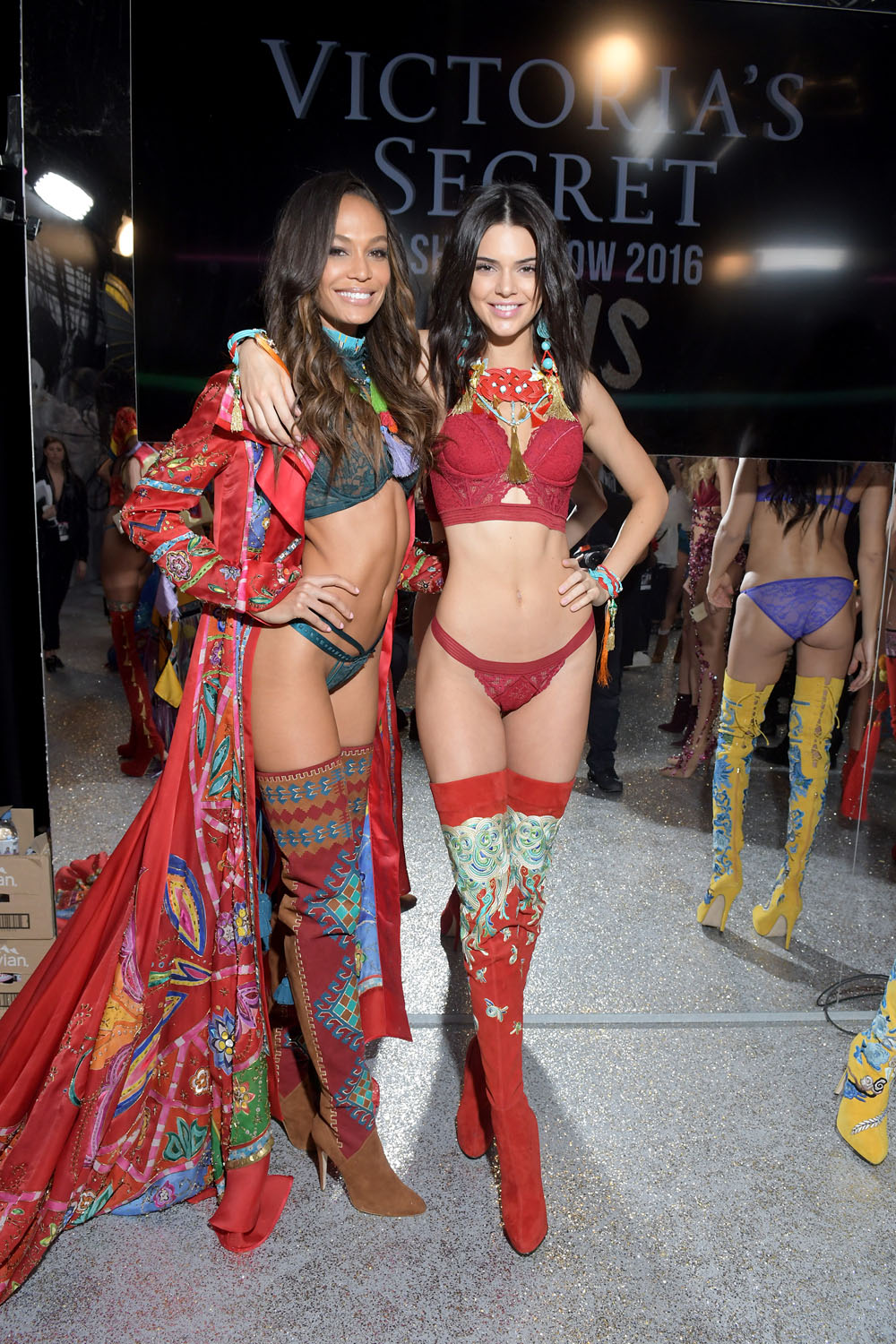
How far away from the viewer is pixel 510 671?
2.05 m

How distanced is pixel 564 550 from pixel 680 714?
3.75 feet

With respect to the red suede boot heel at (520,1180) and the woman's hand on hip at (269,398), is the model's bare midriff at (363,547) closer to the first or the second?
the woman's hand on hip at (269,398)

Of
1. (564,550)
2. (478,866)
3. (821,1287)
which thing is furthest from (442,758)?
(821,1287)

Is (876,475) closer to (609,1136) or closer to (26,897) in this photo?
(609,1136)

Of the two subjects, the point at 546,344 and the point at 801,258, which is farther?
the point at 801,258

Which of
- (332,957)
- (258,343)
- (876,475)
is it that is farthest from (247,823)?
(876,475)

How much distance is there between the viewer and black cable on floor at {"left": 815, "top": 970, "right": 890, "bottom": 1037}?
2.98 metres

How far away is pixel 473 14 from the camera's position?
2.57 metres

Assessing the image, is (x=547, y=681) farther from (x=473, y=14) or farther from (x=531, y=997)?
(x=473, y=14)

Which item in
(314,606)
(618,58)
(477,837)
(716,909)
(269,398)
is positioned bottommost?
(716,909)

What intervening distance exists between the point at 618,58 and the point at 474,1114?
8.60 feet

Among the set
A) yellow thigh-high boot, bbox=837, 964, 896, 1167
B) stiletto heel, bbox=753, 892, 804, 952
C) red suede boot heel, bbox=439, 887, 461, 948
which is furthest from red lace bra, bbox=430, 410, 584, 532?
stiletto heel, bbox=753, 892, 804, 952

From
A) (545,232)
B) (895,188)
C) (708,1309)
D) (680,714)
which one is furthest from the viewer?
(680,714)

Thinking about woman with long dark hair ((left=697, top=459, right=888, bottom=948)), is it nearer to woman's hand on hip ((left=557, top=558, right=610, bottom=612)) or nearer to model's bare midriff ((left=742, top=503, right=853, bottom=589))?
model's bare midriff ((left=742, top=503, right=853, bottom=589))
